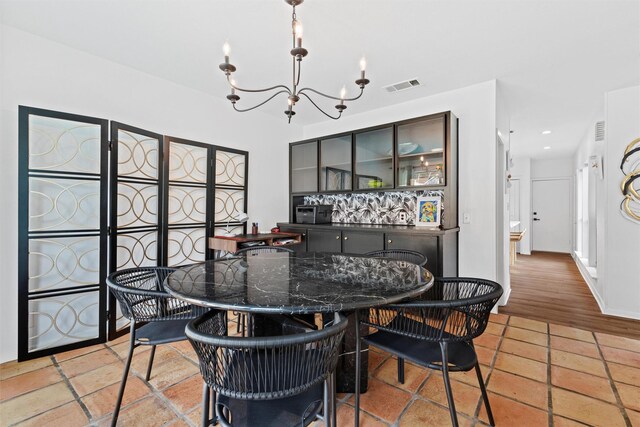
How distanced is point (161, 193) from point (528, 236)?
847 centimetres

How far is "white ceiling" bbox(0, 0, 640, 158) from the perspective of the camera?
205 centimetres

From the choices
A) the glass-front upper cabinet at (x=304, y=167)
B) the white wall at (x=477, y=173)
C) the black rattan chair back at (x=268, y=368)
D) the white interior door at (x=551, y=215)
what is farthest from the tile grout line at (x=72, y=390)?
the white interior door at (x=551, y=215)

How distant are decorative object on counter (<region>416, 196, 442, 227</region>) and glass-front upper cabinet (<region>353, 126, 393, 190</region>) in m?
0.45

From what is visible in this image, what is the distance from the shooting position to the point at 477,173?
10.8 ft

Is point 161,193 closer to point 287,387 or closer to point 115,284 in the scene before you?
point 115,284

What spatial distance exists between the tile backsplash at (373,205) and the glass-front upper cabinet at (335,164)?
31 centimetres

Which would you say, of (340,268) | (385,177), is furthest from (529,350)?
(385,177)

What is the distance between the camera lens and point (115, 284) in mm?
1562

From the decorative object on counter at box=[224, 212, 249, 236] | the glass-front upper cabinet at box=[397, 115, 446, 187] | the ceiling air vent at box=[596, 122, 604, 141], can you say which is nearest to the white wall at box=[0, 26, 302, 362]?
the decorative object on counter at box=[224, 212, 249, 236]

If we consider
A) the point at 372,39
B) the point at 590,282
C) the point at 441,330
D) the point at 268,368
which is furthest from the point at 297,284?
the point at 590,282

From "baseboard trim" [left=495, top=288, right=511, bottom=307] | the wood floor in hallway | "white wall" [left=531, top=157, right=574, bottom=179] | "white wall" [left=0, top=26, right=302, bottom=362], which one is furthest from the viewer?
"white wall" [left=531, top=157, right=574, bottom=179]

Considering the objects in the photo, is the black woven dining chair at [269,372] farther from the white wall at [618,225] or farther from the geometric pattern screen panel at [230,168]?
the white wall at [618,225]

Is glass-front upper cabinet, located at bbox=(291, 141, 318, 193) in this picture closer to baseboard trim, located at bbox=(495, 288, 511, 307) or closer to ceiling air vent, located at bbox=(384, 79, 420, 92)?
ceiling air vent, located at bbox=(384, 79, 420, 92)

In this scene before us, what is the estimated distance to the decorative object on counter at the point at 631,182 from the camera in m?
3.10
